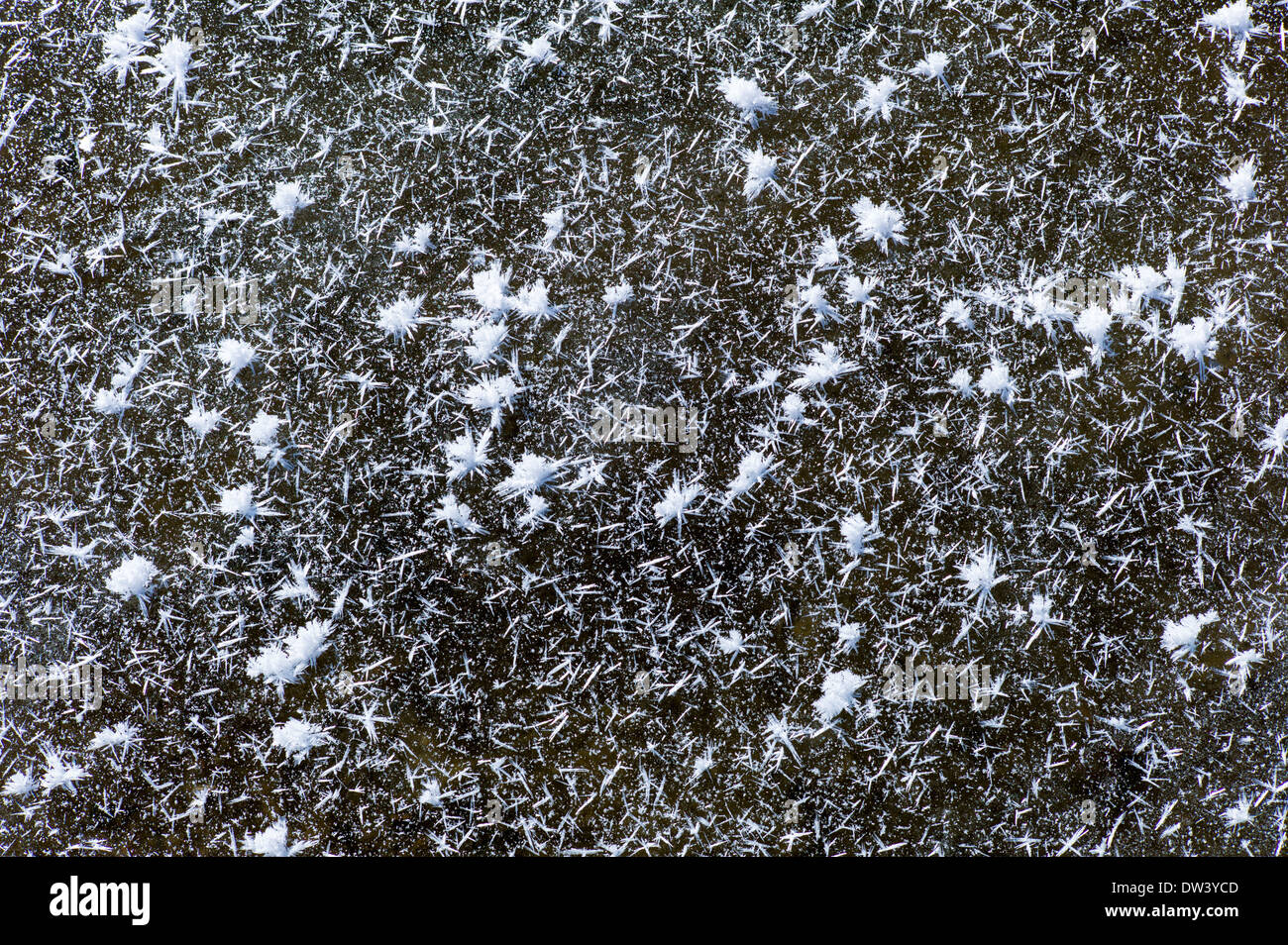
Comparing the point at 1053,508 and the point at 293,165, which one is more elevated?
the point at 293,165

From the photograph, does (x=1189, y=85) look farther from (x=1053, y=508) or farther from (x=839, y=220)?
(x=1053, y=508)

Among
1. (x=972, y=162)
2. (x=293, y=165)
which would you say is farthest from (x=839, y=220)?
(x=293, y=165)

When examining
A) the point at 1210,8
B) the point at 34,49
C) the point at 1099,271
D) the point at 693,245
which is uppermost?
the point at 34,49

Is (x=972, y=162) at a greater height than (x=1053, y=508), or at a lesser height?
greater

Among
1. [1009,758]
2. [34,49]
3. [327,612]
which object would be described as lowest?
[1009,758]

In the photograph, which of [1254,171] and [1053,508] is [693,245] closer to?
[1053,508]

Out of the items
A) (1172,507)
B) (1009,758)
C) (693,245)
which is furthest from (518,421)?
(1172,507)
